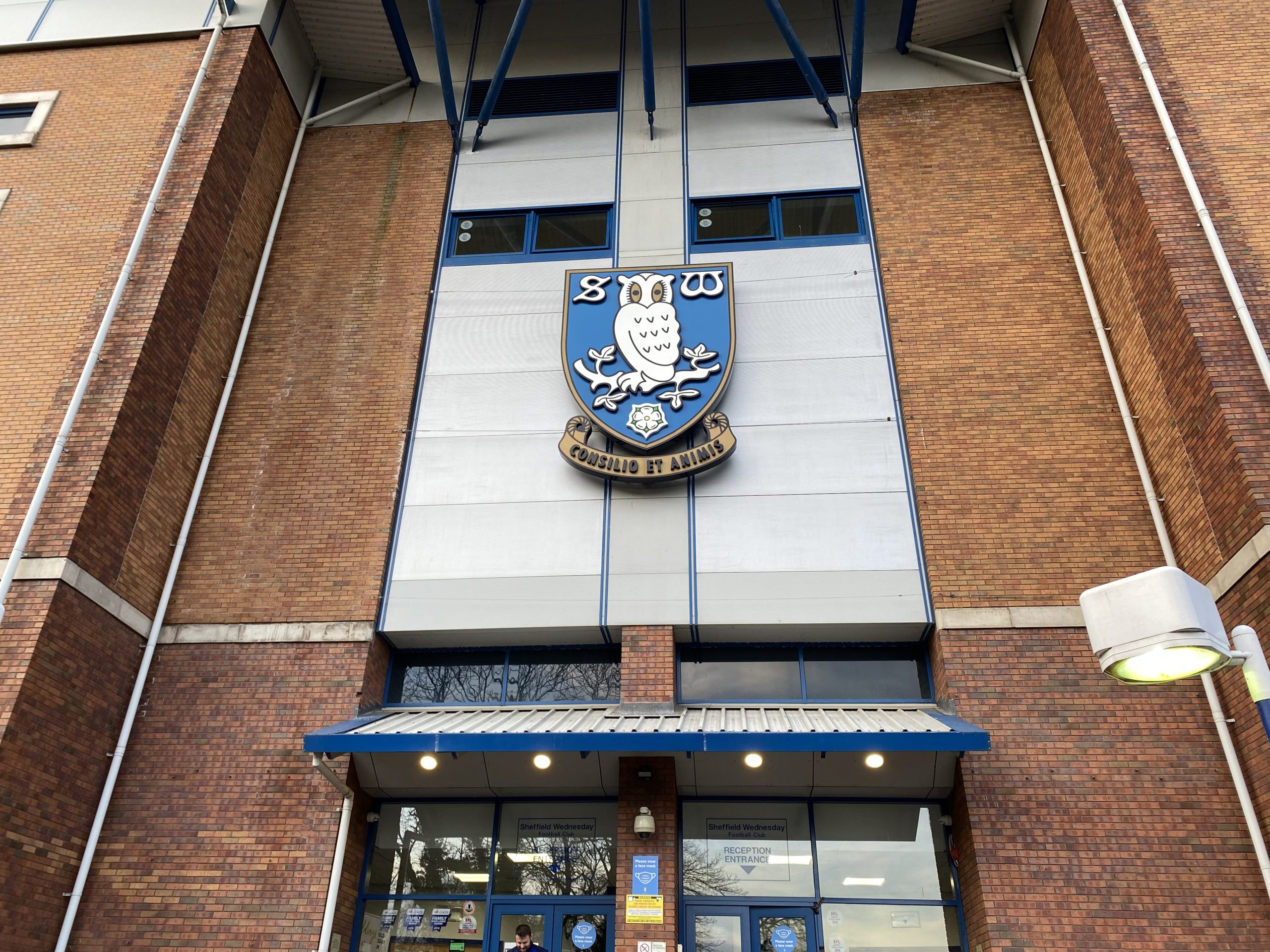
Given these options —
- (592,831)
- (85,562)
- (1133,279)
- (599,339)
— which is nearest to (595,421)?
(599,339)

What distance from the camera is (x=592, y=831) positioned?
10.8 m

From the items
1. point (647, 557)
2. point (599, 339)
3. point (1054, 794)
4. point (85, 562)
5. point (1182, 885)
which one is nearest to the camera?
point (1182, 885)

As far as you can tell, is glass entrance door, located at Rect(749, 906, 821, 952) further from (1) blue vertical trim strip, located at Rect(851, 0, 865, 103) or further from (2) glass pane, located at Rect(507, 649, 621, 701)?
(1) blue vertical trim strip, located at Rect(851, 0, 865, 103)

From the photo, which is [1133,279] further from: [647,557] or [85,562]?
[85,562]

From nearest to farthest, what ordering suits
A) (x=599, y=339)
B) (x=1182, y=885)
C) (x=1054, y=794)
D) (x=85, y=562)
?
(x=1182, y=885), (x=1054, y=794), (x=85, y=562), (x=599, y=339)

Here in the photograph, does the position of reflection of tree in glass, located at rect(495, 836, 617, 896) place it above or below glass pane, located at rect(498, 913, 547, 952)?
above

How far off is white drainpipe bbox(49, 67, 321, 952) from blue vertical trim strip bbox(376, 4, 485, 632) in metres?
2.79

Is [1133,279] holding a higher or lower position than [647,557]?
higher

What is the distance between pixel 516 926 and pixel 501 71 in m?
13.0

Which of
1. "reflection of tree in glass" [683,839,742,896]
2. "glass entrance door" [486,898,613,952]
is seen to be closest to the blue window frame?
"reflection of tree in glass" [683,839,742,896]

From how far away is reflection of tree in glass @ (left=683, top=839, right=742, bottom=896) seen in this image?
10266 millimetres

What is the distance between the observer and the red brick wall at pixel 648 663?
422 inches

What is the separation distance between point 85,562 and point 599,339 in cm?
707

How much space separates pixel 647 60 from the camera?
14867mm
